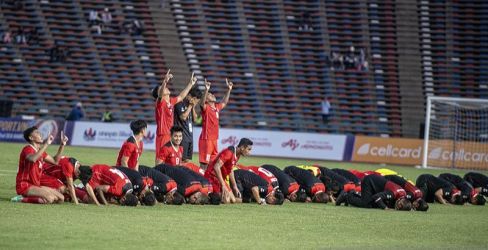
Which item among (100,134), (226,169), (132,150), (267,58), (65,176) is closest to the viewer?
(65,176)

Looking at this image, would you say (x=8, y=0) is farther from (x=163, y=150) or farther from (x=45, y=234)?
(x=45, y=234)

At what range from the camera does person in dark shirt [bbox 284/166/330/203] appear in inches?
760

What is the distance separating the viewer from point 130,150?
55.8 ft

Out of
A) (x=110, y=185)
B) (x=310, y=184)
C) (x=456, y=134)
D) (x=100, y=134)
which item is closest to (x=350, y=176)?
(x=310, y=184)

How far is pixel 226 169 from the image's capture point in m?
17.9

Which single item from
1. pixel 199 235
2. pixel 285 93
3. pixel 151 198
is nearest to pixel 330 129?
pixel 285 93

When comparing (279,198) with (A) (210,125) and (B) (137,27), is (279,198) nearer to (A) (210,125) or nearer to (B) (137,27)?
(A) (210,125)

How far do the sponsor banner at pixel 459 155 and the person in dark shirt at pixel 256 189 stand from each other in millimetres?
20313

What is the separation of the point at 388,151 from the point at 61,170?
2559cm

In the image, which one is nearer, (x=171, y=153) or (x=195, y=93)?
(x=171, y=153)

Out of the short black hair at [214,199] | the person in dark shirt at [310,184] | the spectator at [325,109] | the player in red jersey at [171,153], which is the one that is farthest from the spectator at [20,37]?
the short black hair at [214,199]

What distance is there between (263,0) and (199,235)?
1463 inches

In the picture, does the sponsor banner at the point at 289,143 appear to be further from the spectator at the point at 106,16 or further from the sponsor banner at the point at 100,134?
the spectator at the point at 106,16

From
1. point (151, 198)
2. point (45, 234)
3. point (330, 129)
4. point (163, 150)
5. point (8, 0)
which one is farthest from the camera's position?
point (8, 0)
